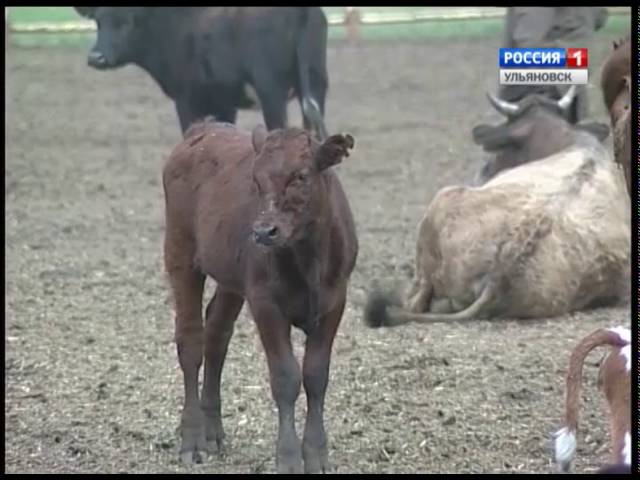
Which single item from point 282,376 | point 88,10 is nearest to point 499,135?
point 88,10

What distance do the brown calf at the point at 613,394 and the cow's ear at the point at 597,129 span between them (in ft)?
16.8

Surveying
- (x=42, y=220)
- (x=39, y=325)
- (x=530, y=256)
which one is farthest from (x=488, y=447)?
(x=42, y=220)

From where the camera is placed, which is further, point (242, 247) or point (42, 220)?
point (42, 220)

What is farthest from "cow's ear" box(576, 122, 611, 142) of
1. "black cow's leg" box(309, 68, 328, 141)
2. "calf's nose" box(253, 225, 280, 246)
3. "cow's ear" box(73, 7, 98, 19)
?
"calf's nose" box(253, 225, 280, 246)

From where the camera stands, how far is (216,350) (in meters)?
6.04

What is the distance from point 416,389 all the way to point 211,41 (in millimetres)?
5596

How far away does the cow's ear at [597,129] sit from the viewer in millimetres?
9669

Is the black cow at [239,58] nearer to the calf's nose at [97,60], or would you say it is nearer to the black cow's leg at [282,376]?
the calf's nose at [97,60]

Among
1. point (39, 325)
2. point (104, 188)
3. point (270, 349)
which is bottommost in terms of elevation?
point (104, 188)

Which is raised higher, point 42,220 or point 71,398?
point 71,398

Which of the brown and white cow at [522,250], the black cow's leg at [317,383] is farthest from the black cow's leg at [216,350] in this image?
the brown and white cow at [522,250]

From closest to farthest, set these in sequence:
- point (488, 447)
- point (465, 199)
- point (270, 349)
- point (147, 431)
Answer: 1. point (270, 349)
2. point (488, 447)
3. point (147, 431)
4. point (465, 199)

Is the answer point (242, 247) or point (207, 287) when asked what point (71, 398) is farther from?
point (207, 287)

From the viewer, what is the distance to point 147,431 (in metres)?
6.18
